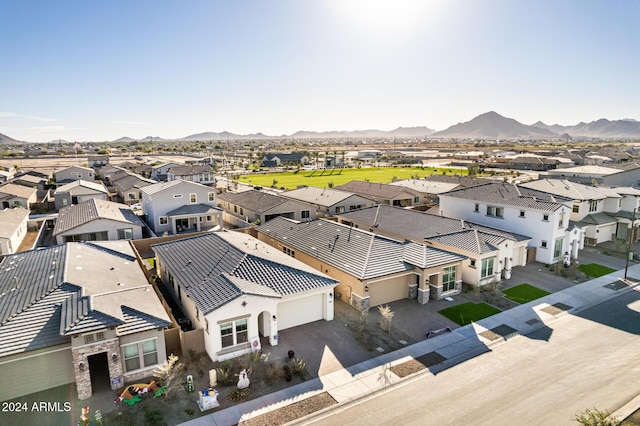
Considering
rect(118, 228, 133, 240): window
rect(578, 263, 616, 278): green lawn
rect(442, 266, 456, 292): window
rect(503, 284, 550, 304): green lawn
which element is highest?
rect(118, 228, 133, 240): window

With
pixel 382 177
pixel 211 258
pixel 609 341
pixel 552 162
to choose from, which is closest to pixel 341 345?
pixel 211 258

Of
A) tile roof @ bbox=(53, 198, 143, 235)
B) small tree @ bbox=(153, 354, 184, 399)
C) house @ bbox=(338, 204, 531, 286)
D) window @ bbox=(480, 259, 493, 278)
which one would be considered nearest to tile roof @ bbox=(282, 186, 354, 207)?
house @ bbox=(338, 204, 531, 286)

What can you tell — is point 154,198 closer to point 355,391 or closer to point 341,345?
point 341,345

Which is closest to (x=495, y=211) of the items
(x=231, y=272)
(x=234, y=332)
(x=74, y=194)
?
(x=231, y=272)

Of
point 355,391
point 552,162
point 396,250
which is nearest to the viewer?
point 355,391

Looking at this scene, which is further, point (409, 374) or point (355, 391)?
point (409, 374)

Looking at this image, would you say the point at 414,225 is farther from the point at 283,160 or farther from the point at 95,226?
the point at 283,160

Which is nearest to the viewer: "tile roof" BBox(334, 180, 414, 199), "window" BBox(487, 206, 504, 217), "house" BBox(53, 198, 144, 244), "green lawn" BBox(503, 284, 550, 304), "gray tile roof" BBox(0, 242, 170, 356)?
"gray tile roof" BBox(0, 242, 170, 356)

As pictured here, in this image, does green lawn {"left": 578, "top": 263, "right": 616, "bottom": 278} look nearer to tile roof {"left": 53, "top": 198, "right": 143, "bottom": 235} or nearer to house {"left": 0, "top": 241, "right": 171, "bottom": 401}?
house {"left": 0, "top": 241, "right": 171, "bottom": 401}
